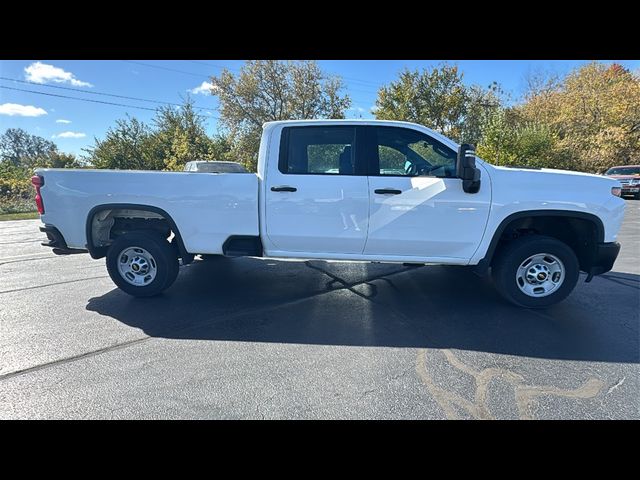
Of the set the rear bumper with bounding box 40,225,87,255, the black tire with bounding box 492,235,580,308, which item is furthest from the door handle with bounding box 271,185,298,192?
the rear bumper with bounding box 40,225,87,255

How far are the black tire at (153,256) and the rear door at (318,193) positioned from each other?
4.58 ft

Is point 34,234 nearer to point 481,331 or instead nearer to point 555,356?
point 481,331

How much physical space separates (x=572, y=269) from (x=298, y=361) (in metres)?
3.37

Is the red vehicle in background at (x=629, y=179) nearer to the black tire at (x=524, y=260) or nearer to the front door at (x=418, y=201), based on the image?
the black tire at (x=524, y=260)

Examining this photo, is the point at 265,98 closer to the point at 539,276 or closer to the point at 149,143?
the point at 149,143

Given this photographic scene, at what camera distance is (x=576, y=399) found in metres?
2.36

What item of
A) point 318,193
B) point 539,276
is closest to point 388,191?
point 318,193

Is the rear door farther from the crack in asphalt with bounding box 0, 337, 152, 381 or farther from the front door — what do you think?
the crack in asphalt with bounding box 0, 337, 152, 381

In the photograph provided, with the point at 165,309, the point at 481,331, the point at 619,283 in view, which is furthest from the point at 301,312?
the point at 619,283

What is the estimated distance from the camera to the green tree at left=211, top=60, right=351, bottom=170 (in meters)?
26.1

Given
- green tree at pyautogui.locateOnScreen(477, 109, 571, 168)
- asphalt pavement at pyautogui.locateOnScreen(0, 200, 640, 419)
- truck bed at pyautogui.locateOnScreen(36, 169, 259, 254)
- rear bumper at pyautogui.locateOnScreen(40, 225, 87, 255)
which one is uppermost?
green tree at pyautogui.locateOnScreen(477, 109, 571, 168)

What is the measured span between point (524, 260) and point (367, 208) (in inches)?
78.2

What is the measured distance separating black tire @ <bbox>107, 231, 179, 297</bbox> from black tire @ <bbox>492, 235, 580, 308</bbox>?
4.13 m

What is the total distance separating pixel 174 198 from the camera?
3861mm
